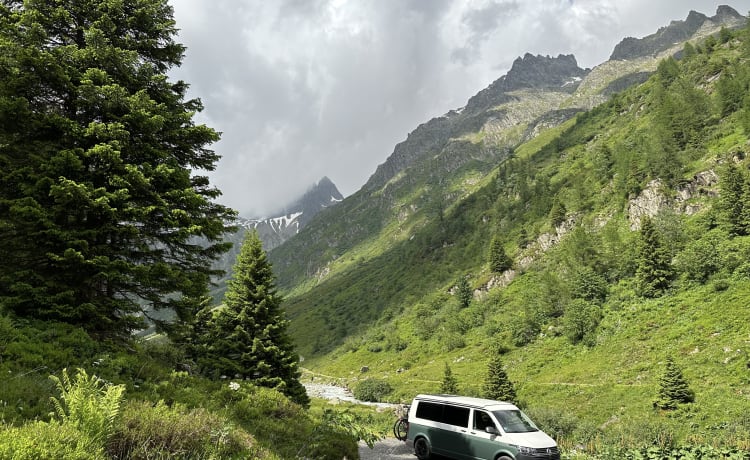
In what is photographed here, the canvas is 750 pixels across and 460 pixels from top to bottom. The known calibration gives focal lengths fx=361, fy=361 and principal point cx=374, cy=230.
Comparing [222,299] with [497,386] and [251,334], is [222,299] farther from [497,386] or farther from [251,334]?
[497,386]

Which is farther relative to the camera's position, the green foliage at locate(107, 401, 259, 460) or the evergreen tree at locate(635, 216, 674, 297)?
the evergreen tree at locate(635, 216, 674, 297)

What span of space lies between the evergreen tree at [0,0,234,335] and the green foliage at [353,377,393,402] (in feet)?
170

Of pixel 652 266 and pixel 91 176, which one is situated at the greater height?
pixel 91 176

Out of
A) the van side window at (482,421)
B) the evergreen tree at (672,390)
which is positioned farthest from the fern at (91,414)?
the evergreen tree at (672,390)

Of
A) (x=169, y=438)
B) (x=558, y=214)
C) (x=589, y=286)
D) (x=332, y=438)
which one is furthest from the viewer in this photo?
(x=558, y=214)

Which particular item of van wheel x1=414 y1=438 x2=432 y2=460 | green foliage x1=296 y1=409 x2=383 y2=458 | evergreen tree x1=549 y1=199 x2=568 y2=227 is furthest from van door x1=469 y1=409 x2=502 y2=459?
evergreen tree x1=549 y1=199 x2=568 y2=227

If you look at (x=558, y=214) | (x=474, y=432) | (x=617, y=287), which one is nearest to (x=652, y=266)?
(x=617, y=287)

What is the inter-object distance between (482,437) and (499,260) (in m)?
73.0

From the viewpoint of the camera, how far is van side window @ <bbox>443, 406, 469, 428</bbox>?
14.0 metres

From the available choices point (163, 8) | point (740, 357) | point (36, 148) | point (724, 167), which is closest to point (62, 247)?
point (36, 148)

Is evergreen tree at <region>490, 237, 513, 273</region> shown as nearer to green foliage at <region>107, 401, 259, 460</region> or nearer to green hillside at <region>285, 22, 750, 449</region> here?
green hillside at <region>285, 22, 750, 449</region>

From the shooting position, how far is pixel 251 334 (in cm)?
2620

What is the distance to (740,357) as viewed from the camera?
27.8 metres

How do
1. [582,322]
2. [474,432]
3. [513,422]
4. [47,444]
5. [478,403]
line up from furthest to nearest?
[582,322], [478,403], [474,432], [513,422], [47,444]
